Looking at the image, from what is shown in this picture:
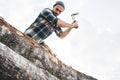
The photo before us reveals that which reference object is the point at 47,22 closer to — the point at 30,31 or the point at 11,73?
the point at 30,31

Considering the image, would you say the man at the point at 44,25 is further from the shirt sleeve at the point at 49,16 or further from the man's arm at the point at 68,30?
the man's arm at the point at 68,30

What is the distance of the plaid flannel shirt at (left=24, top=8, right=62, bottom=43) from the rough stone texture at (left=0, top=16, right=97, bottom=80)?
561mm

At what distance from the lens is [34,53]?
5.05 m

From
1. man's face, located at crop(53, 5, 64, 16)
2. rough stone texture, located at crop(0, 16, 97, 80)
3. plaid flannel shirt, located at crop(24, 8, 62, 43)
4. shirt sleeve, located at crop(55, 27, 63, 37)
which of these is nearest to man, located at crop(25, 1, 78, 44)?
plaid flannel shirt, located at crop(24, 8, 62, 43)

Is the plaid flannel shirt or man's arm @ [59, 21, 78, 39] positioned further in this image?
man's arm @ [59, 21, 78, 39]

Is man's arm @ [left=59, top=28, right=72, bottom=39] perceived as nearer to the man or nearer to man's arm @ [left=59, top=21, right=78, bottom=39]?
man's arm @ [left=59, top=21, right=78, bottom=39]

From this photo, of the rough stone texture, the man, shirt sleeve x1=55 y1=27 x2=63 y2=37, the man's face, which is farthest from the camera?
shirt sleeve x1=55 y1=27 x2=63 y2=37

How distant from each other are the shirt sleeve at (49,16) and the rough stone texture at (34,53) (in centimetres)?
79

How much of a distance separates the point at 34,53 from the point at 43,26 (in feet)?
4.94

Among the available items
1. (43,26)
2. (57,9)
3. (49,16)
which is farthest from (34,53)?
(57,9)

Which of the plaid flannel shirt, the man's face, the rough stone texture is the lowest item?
the rough stone texture

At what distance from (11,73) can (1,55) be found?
0.39 metres

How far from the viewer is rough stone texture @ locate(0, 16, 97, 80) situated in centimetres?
460

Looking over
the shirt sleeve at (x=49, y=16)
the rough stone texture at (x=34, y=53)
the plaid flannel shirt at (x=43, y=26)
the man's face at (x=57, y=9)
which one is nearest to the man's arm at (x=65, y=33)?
the man's face at (x=57, y=9)
